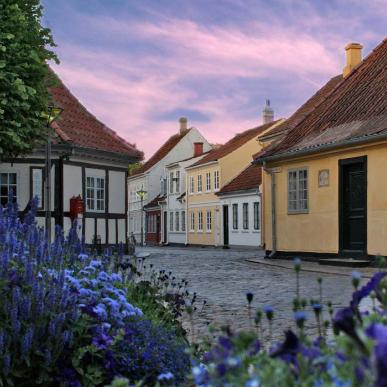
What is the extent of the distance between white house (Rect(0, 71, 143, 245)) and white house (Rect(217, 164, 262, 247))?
1100cm

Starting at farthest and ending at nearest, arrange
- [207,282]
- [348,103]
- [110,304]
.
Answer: [348,103], [207,282], [110,304]

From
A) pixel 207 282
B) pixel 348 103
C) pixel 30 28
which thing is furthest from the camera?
pixel 348 103

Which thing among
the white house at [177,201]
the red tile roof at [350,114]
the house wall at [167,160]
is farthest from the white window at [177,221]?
the red tile roof at [350,114]

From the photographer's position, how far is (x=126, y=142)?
25469 mm

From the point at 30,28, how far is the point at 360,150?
27.8 feet

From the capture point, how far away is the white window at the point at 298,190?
19797 millimetres

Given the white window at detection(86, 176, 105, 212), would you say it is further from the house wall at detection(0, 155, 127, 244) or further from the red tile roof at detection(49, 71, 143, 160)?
the red tile roof at detection(49, 71, 143, 160)

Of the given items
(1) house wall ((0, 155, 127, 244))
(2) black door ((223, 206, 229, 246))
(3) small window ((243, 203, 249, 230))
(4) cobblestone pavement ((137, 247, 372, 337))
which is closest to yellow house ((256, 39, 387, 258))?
(4) cobblestone pavement ((137, 247, 372, 337))

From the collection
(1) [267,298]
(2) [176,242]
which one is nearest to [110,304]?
(1) [267,298]

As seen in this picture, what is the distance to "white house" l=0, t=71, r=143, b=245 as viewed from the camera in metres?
22.0

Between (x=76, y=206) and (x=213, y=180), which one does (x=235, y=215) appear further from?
(x=76, y=206)

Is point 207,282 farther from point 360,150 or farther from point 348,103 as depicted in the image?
point 348,103

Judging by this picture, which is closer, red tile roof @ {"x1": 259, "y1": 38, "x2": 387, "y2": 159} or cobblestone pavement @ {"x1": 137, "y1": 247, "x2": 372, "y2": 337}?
cobblestone pavement @ {"x1": 137, "y1": 247, "x2": 372, "y2": 337}

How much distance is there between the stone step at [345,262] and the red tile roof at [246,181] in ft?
56.2
